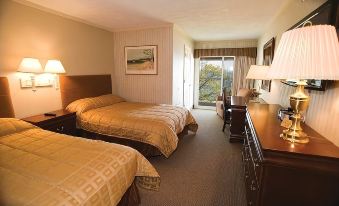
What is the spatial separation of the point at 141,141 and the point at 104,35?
304cm

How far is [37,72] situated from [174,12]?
2.46m

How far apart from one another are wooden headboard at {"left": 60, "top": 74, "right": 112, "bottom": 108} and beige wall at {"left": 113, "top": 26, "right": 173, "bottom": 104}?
47 cm

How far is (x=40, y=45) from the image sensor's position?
9.66ft

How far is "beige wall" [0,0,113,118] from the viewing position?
8.30ft

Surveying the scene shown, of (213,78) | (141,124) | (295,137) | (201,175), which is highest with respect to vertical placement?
(213,78)

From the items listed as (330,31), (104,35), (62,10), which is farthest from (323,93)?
(104,35)

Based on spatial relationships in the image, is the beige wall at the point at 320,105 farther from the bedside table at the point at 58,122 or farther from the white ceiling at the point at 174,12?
the bedside table at the point at 58,122

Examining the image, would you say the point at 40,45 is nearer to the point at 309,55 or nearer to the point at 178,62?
the point at 178,62

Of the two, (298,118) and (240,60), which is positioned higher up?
(240,60)

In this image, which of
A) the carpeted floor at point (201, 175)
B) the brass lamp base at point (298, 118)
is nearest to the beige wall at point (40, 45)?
the carpeted floor at point (201, 175)

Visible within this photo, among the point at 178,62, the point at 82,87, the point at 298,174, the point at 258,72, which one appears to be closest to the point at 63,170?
the point at 298,174

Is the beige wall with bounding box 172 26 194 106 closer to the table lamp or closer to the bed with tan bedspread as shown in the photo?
the bed with tan bedspread

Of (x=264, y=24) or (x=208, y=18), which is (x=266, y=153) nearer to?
(x=208, y=18)

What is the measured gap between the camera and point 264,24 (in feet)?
13.3
